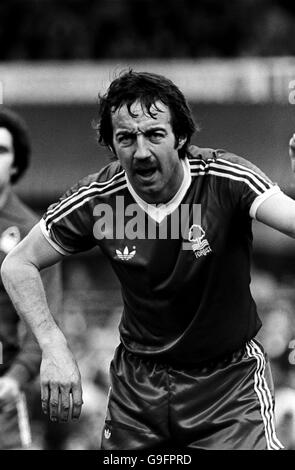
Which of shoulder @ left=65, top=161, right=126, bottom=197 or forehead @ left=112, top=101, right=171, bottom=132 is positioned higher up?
forehead @ left=112, top=101, right=171, bottom=132

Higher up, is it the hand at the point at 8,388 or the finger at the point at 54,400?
the finger at the point at 54,400

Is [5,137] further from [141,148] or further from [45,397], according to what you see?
[45,397]

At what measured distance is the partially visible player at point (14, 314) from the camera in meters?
5.79

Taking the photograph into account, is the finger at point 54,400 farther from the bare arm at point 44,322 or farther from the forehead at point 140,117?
the forehead at point 140,117

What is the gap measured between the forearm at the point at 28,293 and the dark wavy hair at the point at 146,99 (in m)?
0.62

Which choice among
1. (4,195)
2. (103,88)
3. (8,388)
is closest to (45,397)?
(8,388)

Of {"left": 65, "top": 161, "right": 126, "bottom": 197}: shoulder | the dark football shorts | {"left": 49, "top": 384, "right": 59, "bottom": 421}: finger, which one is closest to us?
{"left": 49, "top": 384, "right": 59, "bottom": 421}: finger

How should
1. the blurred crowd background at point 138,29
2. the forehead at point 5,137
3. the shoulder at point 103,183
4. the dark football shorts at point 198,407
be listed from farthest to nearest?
1. the blurred crowd background at point 138,29
2. the forehead at point 5,137
3. the shoulder at point 103,183
4. the dark football shorts at point 198,407

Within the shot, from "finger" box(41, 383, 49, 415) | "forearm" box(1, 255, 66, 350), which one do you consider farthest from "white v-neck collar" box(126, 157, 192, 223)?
"finger" box(41, 383, 49, 415)

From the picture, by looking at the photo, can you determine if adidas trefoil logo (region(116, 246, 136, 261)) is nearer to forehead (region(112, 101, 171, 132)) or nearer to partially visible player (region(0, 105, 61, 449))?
forehead (region(112, 101, 171, 132))

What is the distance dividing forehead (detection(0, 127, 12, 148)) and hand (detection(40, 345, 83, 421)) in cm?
224

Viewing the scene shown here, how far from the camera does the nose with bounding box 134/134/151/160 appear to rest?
4.31 m

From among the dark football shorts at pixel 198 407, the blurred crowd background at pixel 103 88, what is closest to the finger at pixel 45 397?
the dark football shorts at pixel 198 407
